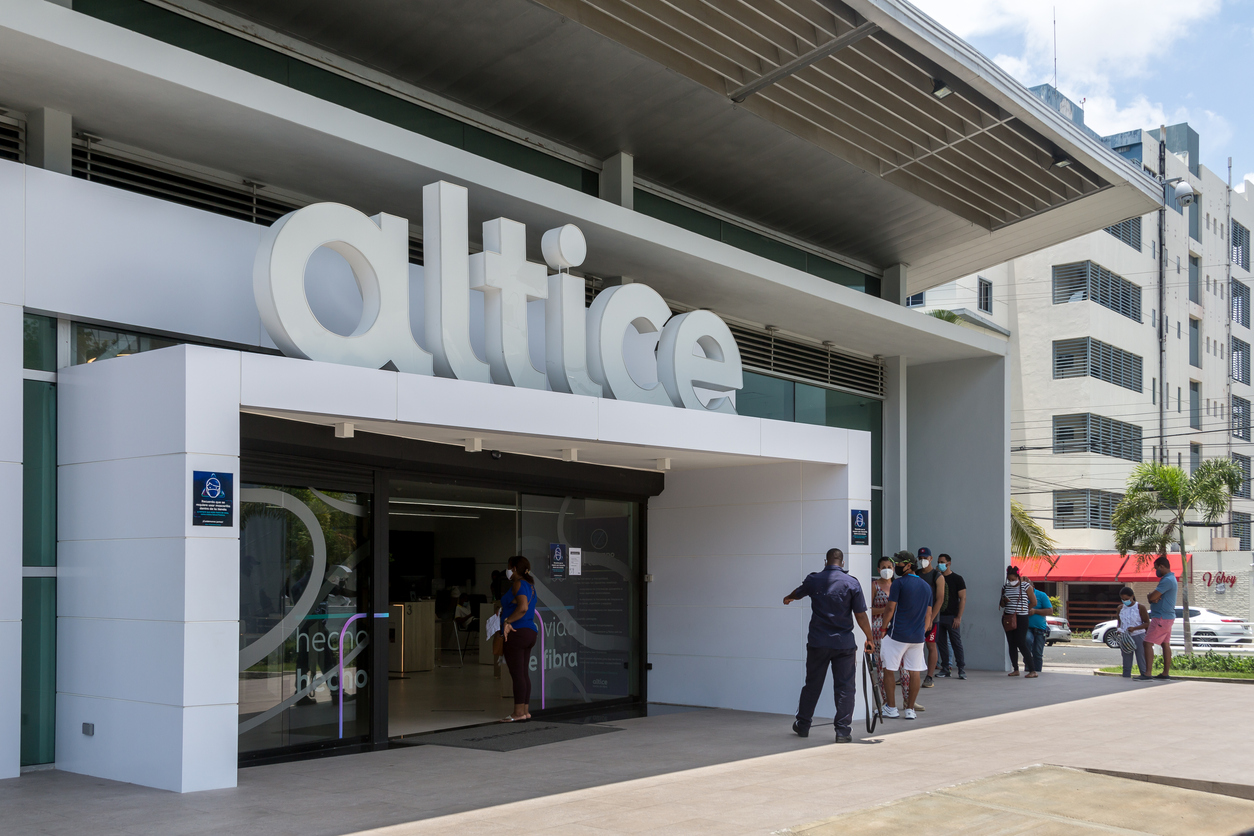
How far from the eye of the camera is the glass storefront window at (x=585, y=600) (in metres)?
12.4

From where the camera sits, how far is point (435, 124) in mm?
12430

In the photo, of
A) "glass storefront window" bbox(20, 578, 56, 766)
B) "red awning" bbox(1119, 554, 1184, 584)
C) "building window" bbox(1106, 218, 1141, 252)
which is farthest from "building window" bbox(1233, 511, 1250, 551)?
"glass storefront window" bbox(20, 578, 56, 766)

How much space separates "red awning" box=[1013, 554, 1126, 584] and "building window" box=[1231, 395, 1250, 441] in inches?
648

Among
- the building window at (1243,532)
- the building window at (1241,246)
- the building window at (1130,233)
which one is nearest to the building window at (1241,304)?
the building window at (1241,246)

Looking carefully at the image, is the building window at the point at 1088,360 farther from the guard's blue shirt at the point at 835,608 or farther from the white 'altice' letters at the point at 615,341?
the guard's blue shirt at the point at 835,608

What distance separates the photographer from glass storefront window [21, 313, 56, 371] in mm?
8930

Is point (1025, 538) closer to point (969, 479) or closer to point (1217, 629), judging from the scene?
point (969, 479)

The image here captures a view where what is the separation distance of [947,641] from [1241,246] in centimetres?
4301

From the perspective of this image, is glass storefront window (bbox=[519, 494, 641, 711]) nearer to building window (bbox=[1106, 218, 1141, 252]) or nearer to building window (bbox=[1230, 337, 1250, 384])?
building window (bbox=[1106, 218, 1141, 252])

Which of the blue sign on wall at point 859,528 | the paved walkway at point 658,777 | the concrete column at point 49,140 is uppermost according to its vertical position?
the concrete column at point 49,140

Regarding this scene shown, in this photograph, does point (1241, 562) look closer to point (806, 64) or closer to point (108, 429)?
point (806, 64)

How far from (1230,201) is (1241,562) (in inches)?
726

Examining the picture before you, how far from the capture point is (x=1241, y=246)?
172 ft

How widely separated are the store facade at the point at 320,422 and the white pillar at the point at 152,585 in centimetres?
3
